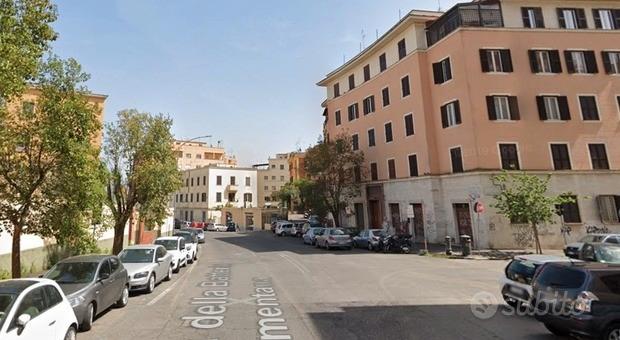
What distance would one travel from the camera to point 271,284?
44.3 feet

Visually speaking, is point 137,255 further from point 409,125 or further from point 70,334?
point 409,125

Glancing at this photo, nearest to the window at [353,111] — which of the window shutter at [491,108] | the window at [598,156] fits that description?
the window shutter at [491,108]

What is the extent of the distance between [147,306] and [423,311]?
779cm

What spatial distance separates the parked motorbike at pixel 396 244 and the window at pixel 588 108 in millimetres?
16934

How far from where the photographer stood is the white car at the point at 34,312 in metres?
5.46

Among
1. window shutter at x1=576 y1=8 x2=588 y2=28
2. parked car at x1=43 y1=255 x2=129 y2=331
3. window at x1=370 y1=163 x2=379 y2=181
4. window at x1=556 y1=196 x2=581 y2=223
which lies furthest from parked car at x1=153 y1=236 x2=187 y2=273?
window shutter at x1=576 y1=8 x2=588 y2=28

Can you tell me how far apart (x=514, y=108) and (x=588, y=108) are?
6.21m

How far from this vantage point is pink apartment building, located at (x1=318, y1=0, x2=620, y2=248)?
85.0 feet

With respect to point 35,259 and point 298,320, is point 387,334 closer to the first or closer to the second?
point 298,320

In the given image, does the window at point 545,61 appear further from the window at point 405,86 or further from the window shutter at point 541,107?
the window at point 405,86

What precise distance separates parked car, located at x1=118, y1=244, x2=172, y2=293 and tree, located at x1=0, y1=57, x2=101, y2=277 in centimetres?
214

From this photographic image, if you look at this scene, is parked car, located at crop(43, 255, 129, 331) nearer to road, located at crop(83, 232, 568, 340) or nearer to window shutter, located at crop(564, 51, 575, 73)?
road, located at crop(83, 232, 568, 340)

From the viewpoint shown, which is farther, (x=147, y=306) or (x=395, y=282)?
(x=395, y=282)

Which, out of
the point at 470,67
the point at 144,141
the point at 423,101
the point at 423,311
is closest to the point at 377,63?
the point at 423,101
